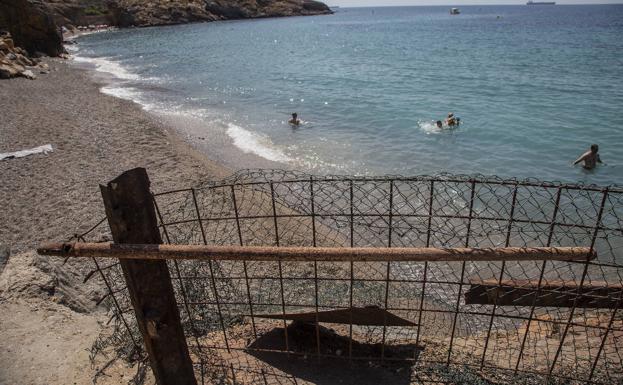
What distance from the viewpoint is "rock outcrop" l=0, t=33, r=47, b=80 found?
23578mm

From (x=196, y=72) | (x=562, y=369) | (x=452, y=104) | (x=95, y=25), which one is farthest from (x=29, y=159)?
(x=95, y=25)

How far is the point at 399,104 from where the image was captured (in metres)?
22.6

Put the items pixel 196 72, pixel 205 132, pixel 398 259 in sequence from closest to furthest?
pixel 398 259 → pixel 205 132 → pixel 196 72

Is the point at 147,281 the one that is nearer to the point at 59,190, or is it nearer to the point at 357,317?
the point at 357,317

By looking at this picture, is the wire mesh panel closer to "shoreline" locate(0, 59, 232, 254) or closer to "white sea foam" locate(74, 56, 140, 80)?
"shoreline" locate(0, 59, 232, 254)

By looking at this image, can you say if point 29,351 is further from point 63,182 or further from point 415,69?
point 415,69

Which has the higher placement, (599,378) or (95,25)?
(95,25)

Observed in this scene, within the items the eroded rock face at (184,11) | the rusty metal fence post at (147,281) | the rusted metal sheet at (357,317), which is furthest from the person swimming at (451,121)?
the eroded rock face at (184,11)

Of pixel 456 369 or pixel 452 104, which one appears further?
pixel 452 104

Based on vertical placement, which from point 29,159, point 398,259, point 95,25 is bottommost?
point 29,159

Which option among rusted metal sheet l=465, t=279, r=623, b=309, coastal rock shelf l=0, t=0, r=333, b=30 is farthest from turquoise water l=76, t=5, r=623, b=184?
coastal rock shelf l=0, t=0, r=333, b=30

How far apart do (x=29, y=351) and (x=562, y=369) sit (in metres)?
5.48

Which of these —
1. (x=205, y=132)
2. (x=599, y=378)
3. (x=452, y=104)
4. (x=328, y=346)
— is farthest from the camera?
(x=452, y=104)

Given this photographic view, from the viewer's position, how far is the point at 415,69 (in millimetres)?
34250
